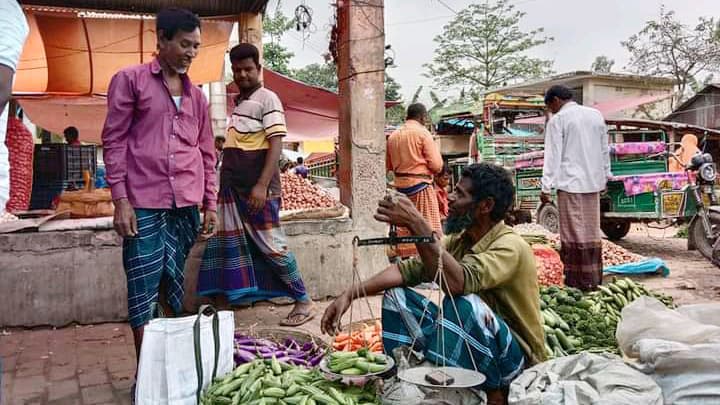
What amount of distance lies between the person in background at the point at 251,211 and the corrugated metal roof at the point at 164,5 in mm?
3457

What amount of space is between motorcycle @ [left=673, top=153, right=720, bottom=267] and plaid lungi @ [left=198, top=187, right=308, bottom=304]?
542 cm

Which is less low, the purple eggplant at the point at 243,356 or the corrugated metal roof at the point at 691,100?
the corrugated metal roof at the point at 691,100

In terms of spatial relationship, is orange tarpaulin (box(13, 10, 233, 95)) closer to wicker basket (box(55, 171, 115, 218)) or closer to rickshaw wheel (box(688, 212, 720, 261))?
wicker basket (box(55, 171, 115, 218))

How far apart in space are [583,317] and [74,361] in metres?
3.28

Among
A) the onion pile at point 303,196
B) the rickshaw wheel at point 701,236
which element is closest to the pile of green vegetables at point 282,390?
the onion pile at point 303,196

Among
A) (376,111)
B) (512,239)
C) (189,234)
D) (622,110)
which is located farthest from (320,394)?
(622,110)

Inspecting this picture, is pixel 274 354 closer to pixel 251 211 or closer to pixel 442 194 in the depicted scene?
pixel 251 211

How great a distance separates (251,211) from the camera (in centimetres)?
427

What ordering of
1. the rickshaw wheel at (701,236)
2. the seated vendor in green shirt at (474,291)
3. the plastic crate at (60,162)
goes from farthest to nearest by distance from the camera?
the plastic crate at (60,162) < the rickshaw wheel at (701,236) < the seated vendor in green shirt at (474,291)

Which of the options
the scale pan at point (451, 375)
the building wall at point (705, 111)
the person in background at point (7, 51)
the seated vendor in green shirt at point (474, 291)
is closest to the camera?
the person in background at point (7, 51)

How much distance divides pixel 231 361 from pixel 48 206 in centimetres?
753

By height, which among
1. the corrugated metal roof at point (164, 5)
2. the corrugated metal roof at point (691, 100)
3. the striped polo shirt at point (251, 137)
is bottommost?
the striped polo shirt at point (251, 137)

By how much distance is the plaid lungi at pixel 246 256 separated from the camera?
4.33 metres

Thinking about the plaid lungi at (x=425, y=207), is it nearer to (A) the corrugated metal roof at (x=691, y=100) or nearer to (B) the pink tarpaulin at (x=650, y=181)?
(B) the pink tarpaulin at (x=650, y=181)
